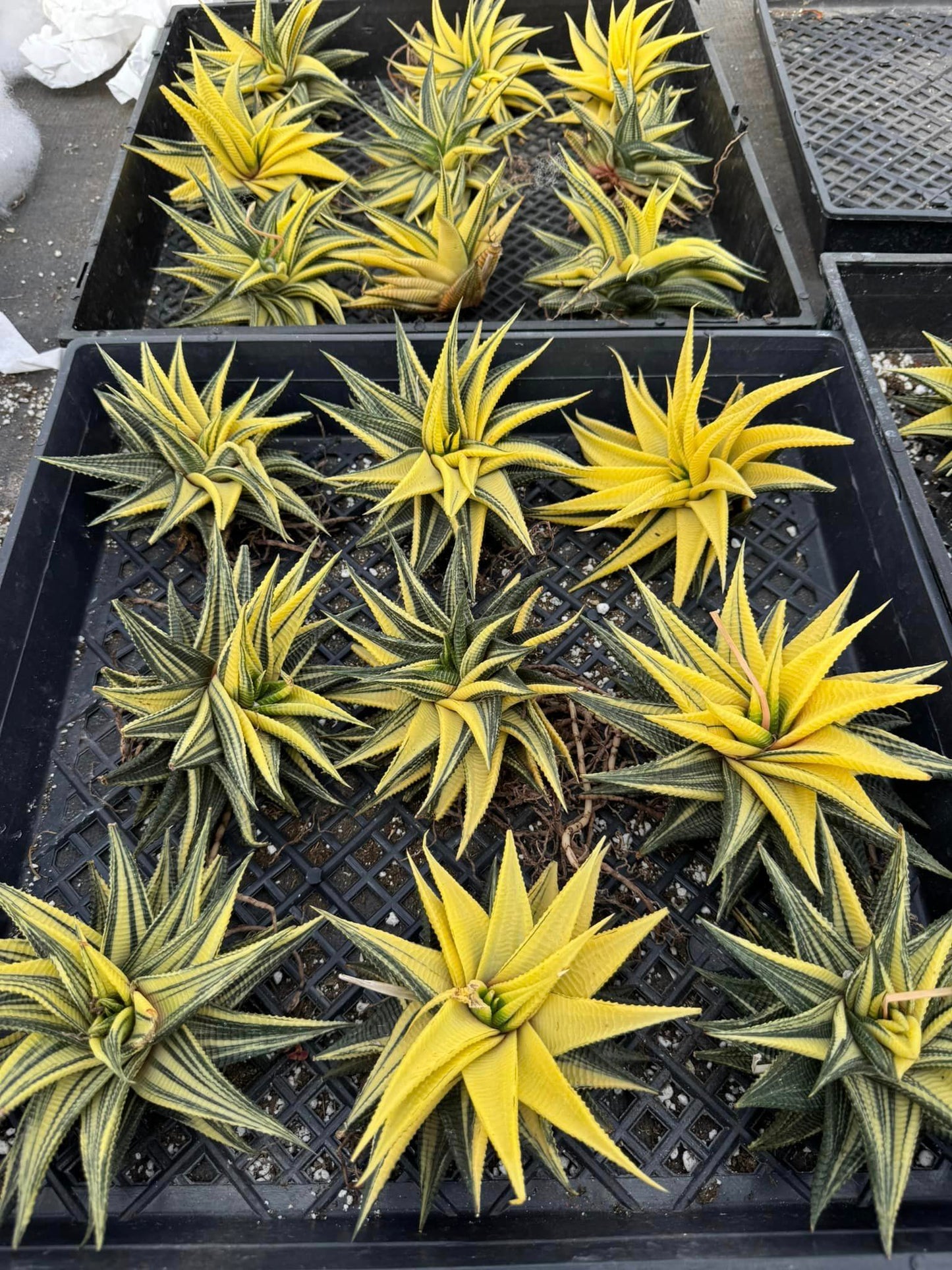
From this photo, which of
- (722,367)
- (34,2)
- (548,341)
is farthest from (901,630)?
(34,2)

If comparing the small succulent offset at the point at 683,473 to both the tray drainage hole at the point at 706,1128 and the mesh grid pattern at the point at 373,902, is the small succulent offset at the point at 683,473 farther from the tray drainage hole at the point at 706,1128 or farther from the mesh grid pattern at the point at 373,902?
the tray drainage hole at the point at 706,1128

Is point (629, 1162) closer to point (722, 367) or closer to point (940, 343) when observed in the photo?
point (722, 367)

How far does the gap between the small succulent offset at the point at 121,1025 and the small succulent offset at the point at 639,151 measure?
2.01 m

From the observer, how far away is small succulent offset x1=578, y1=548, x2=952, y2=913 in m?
1.25

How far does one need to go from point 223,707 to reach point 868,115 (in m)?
2.59

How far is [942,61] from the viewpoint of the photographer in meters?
2.67

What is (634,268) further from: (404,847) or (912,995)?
(912,995)

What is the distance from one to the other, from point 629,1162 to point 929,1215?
552 millimetres

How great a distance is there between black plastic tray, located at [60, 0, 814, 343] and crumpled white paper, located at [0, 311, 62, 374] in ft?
1.51

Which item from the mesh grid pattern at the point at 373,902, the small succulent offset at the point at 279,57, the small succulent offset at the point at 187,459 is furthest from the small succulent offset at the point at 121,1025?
the small succulent offset at the point at 279,57

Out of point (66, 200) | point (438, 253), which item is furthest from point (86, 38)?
point (438, 253)

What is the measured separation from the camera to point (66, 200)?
9.86 feet

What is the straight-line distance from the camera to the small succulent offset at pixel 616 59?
2.34 m

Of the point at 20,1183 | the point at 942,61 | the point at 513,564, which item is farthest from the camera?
Result: the point at 942,61
